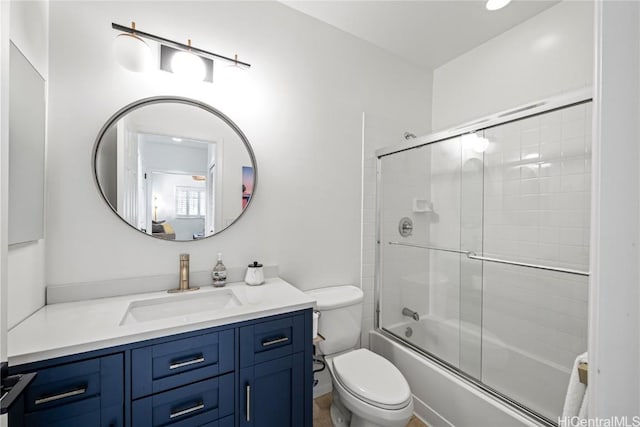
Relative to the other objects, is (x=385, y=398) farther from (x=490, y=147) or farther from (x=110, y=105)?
(x=110, y=105)

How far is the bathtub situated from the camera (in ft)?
4.65

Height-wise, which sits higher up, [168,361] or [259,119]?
[259,119]

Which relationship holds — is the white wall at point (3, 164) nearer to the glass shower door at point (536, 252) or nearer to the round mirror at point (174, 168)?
the round mirror at point (174, 168)

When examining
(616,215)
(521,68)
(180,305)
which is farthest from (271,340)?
(521,68)

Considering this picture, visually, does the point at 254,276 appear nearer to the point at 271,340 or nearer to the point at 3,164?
the point at 271,340

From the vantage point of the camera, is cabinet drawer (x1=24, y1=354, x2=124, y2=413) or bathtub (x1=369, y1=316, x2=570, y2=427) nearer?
cabinet drawer (x1=24, y1=354, x2=124, y2=413)

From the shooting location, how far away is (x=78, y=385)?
2.87ft

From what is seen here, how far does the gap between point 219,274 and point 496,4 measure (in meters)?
2.30

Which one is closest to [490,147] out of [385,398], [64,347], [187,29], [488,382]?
[488,382]

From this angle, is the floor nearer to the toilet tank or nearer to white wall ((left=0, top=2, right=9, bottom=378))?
the toilet tank

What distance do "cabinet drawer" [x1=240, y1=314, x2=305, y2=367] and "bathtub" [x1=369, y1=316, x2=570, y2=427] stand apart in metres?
0.96

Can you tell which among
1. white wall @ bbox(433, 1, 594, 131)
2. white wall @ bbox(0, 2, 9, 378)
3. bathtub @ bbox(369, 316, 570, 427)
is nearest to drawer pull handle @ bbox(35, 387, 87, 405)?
white wall @ bbox(0, 2, 9, 378)

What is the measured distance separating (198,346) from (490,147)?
6.45 ft

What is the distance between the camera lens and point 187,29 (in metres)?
1.49
